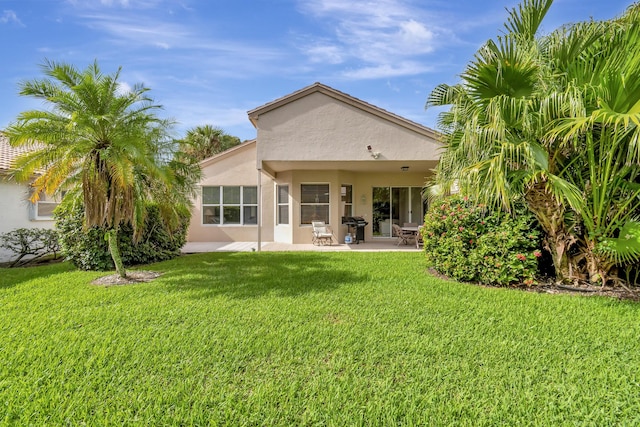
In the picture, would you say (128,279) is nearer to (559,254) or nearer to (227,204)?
(227,204)

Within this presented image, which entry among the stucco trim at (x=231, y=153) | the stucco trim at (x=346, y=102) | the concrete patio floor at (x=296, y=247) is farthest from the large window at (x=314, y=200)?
the stucco trim at (x=346, y=102)

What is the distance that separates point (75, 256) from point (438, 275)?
33.7 feet

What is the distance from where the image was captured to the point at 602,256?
6.51 m

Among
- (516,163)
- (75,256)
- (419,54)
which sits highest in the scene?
(419,54)

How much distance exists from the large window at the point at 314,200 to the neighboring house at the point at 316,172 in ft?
0.16

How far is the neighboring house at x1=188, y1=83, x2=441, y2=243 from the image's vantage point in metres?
11.4

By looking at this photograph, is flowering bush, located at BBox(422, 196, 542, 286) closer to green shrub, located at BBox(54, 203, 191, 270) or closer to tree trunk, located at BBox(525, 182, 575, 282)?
tree trunk, located at BBox(525, 182, 575, 282)

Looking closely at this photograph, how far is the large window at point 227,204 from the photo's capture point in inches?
648

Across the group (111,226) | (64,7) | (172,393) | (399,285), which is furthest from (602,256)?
(64,7)

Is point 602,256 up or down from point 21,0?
down

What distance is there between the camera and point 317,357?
12.3 ft

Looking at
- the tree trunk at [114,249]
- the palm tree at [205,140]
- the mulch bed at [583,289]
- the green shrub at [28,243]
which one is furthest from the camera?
the palm tree at [205,140]

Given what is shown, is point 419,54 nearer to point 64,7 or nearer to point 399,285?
point 399,285

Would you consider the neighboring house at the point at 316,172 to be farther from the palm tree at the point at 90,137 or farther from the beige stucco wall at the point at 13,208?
the beige stucco wall at the point at 13,208
